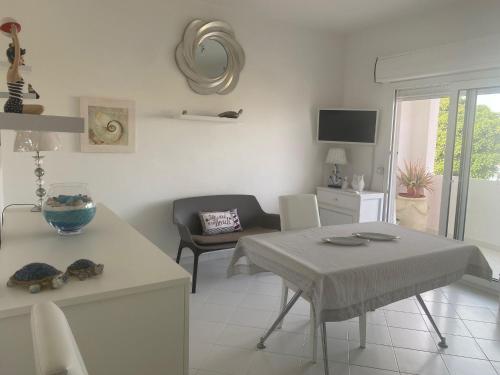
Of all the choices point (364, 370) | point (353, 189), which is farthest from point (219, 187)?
point (364, 370)

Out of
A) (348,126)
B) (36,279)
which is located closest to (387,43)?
(348,126)

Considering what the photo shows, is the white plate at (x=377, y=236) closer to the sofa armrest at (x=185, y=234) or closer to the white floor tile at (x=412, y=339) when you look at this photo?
the white floor tile at (x=412, y=339)

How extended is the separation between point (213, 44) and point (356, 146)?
2213 millimetres

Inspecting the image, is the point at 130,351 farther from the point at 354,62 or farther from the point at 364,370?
the point at 354,62

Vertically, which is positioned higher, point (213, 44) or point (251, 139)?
point (213, 44)

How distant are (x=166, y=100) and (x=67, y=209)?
7.73 feet

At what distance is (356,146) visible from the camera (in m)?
5.00

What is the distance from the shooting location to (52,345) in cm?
66

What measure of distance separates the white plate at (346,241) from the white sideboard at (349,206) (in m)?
2.01

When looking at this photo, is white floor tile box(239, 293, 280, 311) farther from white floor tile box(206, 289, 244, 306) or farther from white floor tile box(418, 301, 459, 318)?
white floor tile box(418, 301, 459, 318)

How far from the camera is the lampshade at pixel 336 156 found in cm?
484

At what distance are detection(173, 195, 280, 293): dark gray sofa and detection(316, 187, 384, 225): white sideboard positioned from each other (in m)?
0.90

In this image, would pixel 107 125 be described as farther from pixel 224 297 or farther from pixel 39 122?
pixel 39 122

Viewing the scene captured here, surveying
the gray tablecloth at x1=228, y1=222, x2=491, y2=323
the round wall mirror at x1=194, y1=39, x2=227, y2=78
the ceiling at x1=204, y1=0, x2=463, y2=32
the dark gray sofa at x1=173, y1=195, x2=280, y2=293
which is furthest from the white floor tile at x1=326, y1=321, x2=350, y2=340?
the ceiling at x1=204, y1=0, x2=463, y2=32
